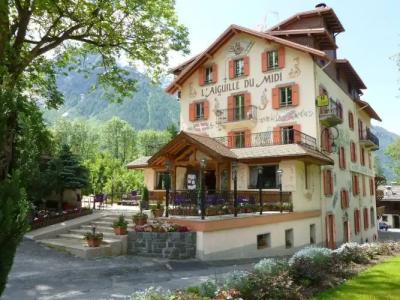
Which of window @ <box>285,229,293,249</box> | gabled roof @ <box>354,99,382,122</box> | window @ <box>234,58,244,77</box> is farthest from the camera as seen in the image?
gabled roof @ <box>354,99,382,122</box>

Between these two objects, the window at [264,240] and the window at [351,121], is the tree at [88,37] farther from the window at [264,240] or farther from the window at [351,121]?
the window at [351,121]

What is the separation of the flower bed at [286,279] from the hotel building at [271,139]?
17.1ft

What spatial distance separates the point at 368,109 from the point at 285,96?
15.7 meters

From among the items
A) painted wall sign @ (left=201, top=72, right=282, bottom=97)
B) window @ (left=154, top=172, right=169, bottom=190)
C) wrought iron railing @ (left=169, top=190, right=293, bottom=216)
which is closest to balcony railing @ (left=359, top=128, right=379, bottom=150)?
painted wall sign @ (left=201, top=72, right=282, bottom=97)

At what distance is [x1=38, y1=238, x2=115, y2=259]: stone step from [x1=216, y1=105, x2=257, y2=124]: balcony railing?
45.3ft

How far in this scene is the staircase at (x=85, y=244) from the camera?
13.6 metres

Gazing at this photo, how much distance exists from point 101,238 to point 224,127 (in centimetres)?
1402

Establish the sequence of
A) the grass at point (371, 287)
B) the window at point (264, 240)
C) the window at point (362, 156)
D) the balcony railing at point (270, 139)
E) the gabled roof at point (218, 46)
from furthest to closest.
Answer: the window at point (362, 156) < the gabled roof at point (218, 46) < the balcony railing at point (270, 139) < the window at point (264, 240) < the grass at point (371, 287)

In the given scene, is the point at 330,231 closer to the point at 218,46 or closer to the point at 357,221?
the point at 357,221

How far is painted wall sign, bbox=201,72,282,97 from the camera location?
2486cm

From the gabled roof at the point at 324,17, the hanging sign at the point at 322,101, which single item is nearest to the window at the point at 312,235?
the hanging sign at the point at 322,101

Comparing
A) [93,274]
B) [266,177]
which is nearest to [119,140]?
[266,177]

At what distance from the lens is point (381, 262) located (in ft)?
41.4

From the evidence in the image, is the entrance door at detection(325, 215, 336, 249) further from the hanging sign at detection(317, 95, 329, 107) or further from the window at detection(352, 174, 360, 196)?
the hanging sign at detection(317, 95, 329, 107)
